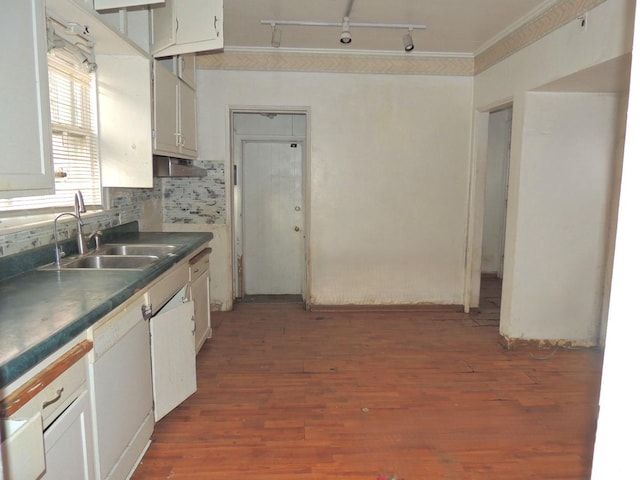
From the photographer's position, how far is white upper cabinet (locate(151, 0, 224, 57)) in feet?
8.25

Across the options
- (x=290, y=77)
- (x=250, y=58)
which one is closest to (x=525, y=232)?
(x=290, y=77)

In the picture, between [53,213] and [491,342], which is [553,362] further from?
[53,213]

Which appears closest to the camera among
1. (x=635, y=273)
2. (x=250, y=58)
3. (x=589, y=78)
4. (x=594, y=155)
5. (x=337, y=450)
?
(x=635, y=273)

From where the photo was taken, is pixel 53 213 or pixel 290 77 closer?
pixel 53 213

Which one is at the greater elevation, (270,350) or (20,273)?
(20,273)

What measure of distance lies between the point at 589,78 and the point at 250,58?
2.85 meters

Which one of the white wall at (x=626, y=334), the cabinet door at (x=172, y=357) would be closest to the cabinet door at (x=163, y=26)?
the cabinet door at (x=172, y=357)

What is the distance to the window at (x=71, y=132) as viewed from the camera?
7.57ft

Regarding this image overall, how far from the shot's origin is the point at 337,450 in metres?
2.13

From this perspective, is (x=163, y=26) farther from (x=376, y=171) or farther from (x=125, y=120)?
(x=376, y=171)

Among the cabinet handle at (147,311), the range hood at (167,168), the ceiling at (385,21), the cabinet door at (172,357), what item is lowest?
the cabinet door at (172,357)

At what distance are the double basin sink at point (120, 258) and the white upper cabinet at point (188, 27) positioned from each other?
4.18ft

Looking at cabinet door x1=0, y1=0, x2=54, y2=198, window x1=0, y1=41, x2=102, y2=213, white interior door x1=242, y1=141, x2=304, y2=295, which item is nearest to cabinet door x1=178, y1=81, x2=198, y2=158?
window x1=0, y1=41, x2=102, y2=213

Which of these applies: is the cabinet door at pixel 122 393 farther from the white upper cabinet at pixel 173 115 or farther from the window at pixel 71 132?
the white upper cabinet at pixel 173 115
